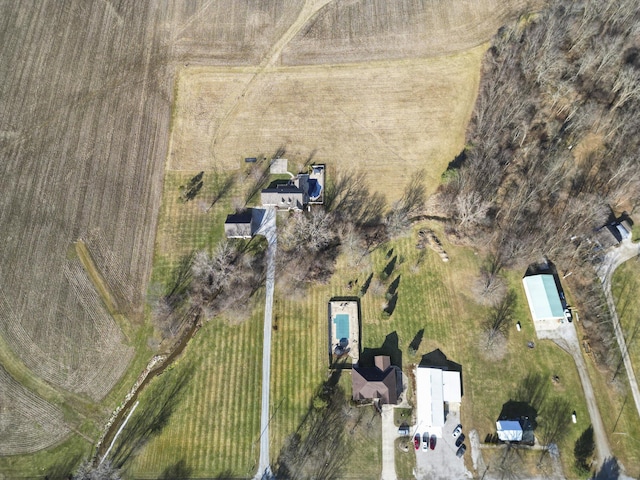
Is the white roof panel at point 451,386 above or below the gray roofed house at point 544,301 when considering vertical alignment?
below

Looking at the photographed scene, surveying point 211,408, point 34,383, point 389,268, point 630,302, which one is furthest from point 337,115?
point 34,383

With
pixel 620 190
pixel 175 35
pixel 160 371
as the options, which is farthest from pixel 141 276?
pixel 620 190

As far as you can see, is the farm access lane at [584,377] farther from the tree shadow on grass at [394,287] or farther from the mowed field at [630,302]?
the tree shadow on grass at [394,287]

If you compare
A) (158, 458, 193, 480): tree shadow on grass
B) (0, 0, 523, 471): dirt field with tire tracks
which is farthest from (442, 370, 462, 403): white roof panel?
(158, 458, 193, 480): tree shadow on grass

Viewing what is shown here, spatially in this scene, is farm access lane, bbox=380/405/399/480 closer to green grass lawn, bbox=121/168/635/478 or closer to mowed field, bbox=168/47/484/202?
green grass lawn, bbox=121/168/635/478

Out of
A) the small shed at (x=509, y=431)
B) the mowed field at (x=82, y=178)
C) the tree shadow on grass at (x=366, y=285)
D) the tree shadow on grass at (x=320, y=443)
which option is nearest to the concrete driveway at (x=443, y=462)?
the small shed at (x=509, y=431)

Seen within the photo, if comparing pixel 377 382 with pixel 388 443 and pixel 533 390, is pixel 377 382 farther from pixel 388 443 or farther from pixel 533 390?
pixel 533 390
